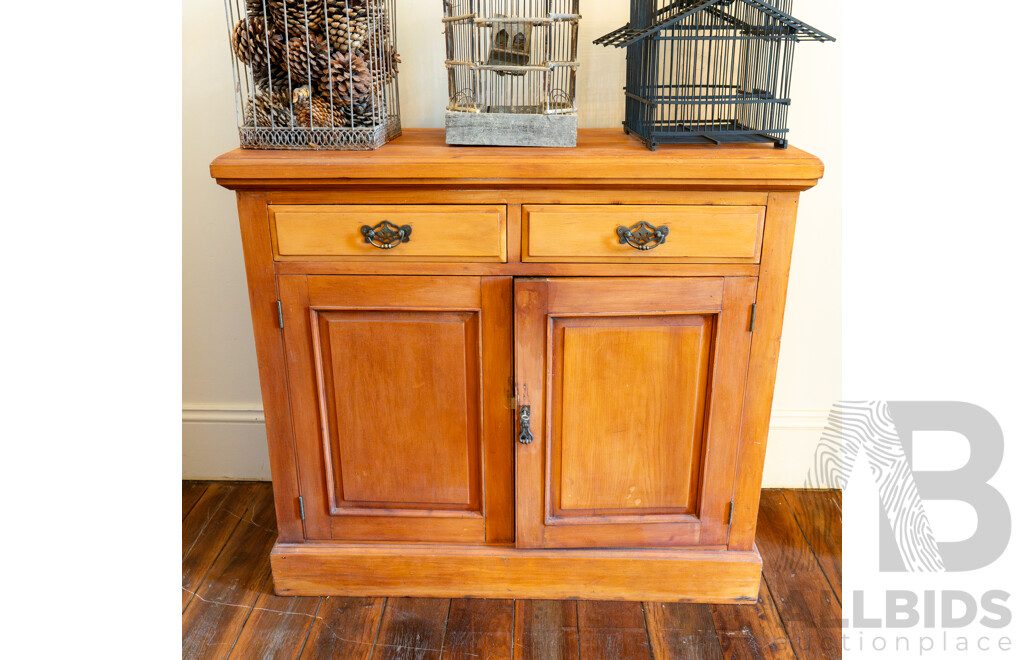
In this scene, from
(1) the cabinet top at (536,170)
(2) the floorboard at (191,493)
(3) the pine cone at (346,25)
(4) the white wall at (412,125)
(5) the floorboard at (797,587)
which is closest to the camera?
(1) the cabinet top at (536,170)

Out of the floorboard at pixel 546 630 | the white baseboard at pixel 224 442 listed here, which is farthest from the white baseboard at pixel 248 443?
the floorboard at pixel 546 630

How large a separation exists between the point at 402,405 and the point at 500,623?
1.74 ft

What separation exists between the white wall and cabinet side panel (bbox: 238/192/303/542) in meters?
0.51

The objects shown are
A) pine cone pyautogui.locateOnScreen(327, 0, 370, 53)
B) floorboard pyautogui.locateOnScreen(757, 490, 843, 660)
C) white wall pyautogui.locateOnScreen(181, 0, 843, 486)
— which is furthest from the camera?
white wall pyautogui.locateOnScreen(181, 0, 843, 486)

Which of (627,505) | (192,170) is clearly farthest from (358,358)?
(192,170)

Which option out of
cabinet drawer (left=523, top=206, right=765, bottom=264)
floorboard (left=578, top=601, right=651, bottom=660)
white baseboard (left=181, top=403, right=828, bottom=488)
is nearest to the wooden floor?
floorboard (left=578, top=601, right=651, bottom=660)

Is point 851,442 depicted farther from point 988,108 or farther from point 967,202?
point 988,108

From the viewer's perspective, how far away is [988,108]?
1653mm

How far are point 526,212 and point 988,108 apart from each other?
119cm

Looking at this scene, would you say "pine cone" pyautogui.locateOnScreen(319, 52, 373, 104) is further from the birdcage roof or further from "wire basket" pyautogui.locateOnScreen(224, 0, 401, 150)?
the birdcage roof

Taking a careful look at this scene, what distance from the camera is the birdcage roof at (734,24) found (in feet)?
4.28

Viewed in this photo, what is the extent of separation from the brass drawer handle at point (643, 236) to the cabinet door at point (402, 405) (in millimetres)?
237

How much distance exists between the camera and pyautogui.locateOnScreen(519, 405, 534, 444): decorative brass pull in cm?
142

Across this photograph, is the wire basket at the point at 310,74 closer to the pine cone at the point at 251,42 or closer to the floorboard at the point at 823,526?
the pine cone at the point at 251,42
